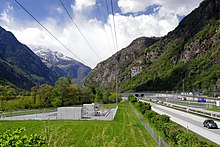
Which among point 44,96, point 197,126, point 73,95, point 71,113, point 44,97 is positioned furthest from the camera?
point 73,95

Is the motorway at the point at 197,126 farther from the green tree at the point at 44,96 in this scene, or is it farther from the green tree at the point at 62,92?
the green tree at the point at 62,92

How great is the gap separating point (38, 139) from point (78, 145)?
25.3 m

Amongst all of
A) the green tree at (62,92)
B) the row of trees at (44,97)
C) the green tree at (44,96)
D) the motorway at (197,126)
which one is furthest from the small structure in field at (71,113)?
the green tree at (62,92)

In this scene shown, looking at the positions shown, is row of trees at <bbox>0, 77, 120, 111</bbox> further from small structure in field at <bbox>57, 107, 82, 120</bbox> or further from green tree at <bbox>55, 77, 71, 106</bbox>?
small structure in field at <bbox>57, 107, 82, 120</bbox>

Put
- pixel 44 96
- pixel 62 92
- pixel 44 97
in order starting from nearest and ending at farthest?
pixel 44 96 < pixel 44 97 < pixel 62 92

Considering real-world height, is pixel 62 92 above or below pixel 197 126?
above

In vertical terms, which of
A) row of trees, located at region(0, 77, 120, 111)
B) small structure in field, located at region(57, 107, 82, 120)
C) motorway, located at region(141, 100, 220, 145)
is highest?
row of trees, located at region(0, 77, 120, 111)

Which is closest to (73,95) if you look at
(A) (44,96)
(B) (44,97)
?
(B) (44,97)

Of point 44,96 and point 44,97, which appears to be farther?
point 44,97

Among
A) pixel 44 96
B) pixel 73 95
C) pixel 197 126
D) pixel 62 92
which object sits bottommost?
pixel 197 126

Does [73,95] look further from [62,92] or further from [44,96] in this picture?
[44,96]

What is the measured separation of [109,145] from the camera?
25.4 feet

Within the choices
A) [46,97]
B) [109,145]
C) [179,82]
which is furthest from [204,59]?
[109,145]

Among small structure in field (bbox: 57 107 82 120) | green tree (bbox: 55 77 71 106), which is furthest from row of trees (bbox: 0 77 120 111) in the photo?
small structure in field (bbox: 57 107 82 120)
